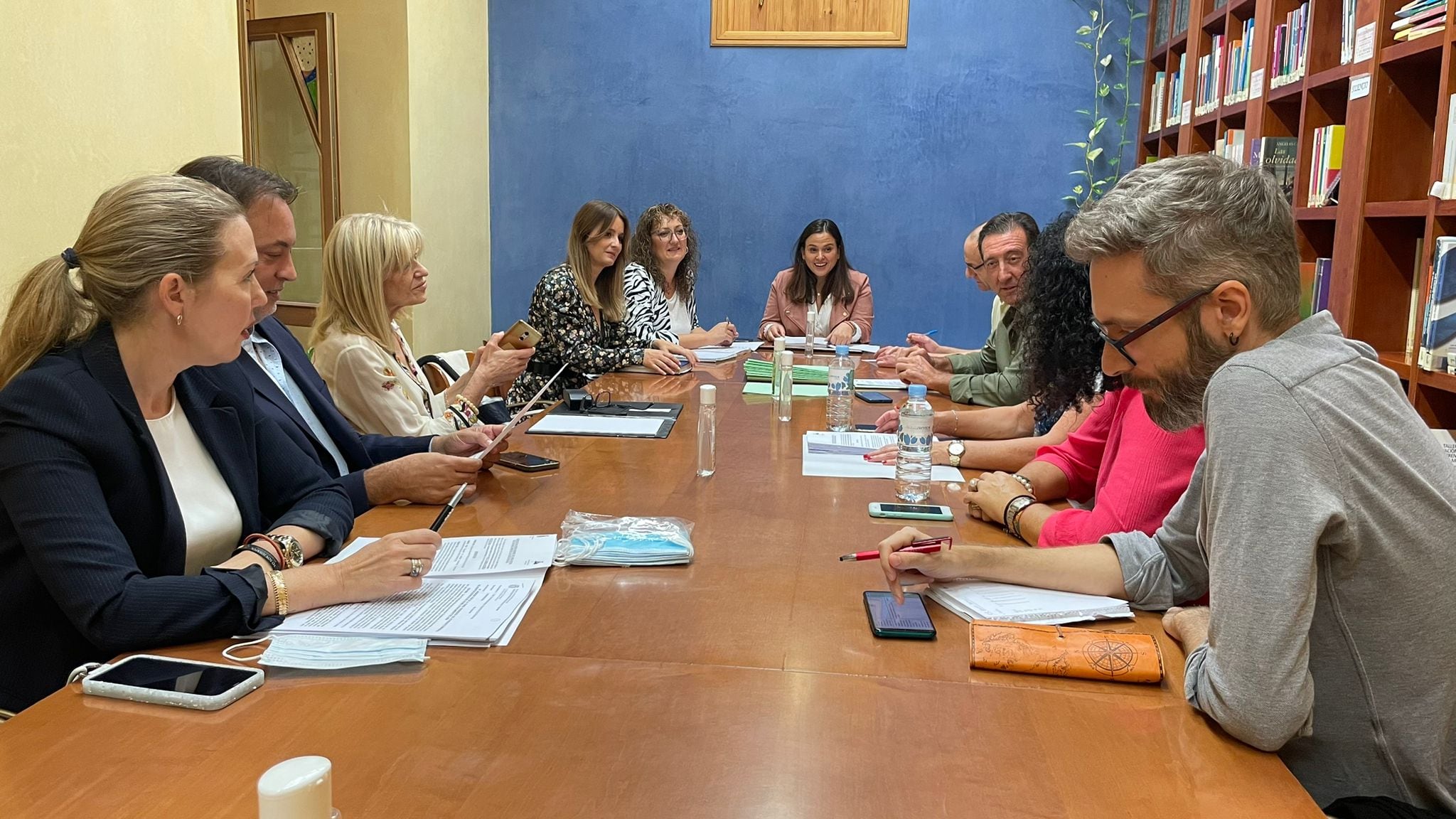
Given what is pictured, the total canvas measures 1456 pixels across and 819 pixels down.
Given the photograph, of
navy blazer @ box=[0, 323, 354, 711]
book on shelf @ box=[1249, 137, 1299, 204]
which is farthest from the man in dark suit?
book on shelf @ box=[1249, 137, 1299, 204]

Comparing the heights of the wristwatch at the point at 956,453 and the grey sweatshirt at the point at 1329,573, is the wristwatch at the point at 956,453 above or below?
below

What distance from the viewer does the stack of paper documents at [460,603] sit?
1471 millimetres

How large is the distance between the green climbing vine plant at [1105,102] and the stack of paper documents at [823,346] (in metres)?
1.89

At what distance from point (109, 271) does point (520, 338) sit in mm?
1960

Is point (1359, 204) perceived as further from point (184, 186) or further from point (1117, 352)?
point (184, 186)

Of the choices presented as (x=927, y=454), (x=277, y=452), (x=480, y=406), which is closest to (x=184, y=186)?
(x=277, y=452)

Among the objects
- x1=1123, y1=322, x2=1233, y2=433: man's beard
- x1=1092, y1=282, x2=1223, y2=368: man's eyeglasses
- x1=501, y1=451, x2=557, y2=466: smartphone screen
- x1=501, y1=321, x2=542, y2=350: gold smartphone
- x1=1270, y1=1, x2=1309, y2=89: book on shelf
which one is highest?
x1=1270, y1=1, x2=1309, y2=89: book on shelf

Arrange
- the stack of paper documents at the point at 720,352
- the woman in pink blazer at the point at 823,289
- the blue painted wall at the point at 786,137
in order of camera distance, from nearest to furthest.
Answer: the stack of paper documents at the point at 720,352, the woman in pink blazer at the point at 823,289, the blue painted wall at the point at 786,137

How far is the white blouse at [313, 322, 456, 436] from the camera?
2.95 m

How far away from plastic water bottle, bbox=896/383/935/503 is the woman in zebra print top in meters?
2.89

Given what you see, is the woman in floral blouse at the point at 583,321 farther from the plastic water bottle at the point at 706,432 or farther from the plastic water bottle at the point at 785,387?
the plastic water bottle at the point at 706,432

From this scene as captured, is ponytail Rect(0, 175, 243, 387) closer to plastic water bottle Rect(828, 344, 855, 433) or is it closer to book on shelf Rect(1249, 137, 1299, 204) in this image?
plastic water bottle Rect(828, 344, 855, 433)

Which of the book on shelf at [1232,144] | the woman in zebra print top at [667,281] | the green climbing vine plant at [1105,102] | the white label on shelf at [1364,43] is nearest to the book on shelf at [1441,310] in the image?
the white label on shelf at [1364,43]

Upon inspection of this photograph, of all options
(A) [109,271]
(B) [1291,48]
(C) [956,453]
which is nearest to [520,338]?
(C) [956,453]
